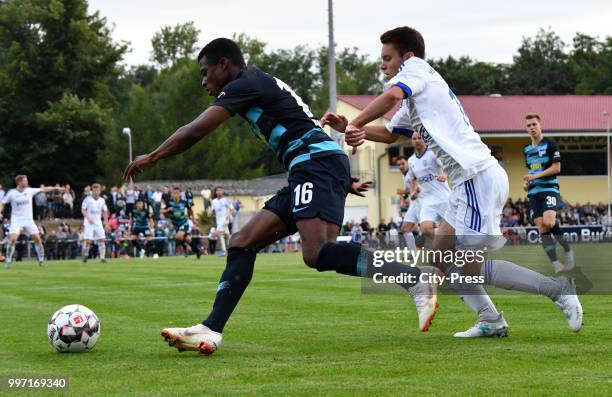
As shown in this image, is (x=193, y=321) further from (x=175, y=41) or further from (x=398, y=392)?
(x=175, y=41)

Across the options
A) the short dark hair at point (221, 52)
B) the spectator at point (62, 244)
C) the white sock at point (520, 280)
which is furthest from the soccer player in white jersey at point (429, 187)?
the spectator at point (62, 244)

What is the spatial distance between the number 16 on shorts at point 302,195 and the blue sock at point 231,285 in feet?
1.74

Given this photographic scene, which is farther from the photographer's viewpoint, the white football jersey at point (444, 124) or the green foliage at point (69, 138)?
the green foliage at point (69, 138)

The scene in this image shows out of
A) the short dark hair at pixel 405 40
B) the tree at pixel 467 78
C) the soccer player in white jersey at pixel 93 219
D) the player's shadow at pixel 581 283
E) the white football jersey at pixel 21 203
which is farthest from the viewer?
the tree at pixel 467 78

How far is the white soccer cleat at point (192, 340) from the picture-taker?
7.07 meters

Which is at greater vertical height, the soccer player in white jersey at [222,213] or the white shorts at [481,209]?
the soccer player in white jersey at [222,213]

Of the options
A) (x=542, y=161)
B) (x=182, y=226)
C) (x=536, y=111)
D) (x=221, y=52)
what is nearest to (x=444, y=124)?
(x=221, y=52)

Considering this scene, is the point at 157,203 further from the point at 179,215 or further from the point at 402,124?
the point at 402,124

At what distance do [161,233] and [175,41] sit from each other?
68.3m

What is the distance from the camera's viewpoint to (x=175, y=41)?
10512cm

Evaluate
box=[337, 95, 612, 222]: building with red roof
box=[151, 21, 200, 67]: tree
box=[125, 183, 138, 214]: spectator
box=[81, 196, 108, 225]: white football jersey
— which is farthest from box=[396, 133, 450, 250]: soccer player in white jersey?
box=[151, 21, 200, 67]: tree

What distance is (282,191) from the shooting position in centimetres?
757

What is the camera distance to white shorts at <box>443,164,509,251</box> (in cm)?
775

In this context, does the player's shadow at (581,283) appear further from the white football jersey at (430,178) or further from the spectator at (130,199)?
the spectator at (130,199)
